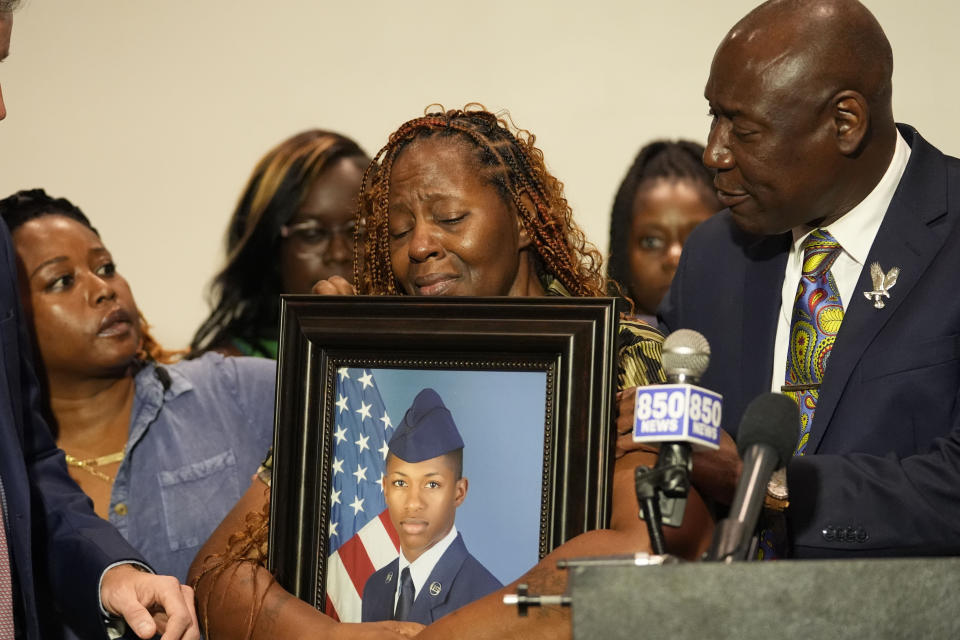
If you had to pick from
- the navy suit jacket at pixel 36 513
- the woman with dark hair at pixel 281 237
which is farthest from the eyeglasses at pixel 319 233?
the navy suit jacket at pixel 36 513

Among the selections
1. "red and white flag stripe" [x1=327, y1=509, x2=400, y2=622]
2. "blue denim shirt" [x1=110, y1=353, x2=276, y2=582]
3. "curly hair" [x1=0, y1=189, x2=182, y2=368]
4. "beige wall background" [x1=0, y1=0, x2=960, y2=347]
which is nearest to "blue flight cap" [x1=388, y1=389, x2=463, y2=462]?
"red and white flag stripe" [x1=327, y1=509, x2=400, y2=622]

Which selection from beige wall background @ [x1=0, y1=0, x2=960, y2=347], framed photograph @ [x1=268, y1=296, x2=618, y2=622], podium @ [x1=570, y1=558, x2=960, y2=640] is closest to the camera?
podium @ [x1=570, y1=558, x2=960, y2=640]

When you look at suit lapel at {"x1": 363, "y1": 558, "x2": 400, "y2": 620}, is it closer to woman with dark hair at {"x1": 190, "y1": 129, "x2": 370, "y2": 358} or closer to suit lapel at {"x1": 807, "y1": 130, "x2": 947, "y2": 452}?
suit lapel at {"x1": 807, "y1": 130, "x2": 947, "y2": 452}

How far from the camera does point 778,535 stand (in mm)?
2479

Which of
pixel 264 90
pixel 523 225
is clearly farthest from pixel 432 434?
pixel 264 90

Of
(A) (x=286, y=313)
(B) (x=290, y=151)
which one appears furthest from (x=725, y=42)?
(B) (x=290, y=151)

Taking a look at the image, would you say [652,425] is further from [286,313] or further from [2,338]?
[2,338]

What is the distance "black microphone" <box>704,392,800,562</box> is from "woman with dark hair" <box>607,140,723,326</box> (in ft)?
9.58

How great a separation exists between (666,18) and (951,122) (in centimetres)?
112

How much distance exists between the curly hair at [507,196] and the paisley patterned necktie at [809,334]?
44 centimetres

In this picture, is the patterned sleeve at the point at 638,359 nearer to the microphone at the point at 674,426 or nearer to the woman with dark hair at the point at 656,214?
the microphone at the point at 674,426

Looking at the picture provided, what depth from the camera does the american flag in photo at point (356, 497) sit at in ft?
7.30

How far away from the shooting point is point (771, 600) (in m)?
1.44

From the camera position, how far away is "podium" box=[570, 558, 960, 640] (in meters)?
1.43
